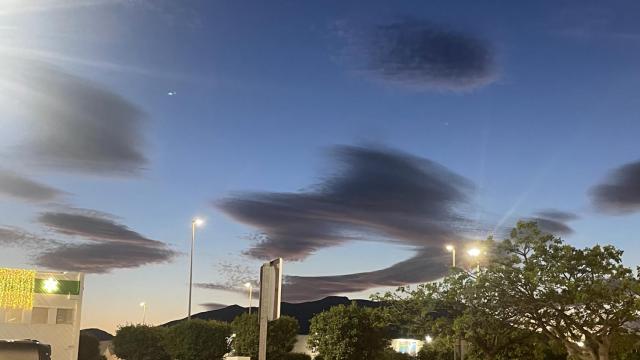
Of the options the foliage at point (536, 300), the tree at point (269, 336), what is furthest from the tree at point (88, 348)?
the foliage at point (536, 300)

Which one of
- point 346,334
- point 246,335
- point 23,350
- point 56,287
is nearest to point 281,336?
point 246,335

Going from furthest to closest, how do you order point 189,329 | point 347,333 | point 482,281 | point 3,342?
1. point 189,329
2. point 347,333
3. point 482,281
4. point 3,342

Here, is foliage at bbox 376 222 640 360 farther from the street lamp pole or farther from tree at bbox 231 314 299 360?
tree at bbox 231 314 299 360

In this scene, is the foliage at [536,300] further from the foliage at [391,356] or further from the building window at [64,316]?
the building window at [64,316]

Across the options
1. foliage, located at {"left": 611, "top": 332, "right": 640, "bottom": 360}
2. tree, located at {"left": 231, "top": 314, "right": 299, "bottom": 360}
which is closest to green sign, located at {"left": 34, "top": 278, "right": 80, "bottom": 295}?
tree, located at {"left": 231, "top": 314, "right": 299, "bottom": 360}

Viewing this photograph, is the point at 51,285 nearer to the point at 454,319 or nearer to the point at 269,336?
the point at 269,336

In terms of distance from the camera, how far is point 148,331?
48844 mm

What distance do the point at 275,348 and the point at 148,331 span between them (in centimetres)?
1374

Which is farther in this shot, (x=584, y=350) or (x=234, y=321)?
(x=234, y=321)

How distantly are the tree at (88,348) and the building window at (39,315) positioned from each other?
12785 millimetres

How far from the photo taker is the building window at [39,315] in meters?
32.8

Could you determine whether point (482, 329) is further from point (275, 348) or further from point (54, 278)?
point (54, 278)

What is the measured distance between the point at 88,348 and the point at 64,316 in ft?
44.4

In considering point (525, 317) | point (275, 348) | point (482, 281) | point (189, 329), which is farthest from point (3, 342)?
point (189, 329)
